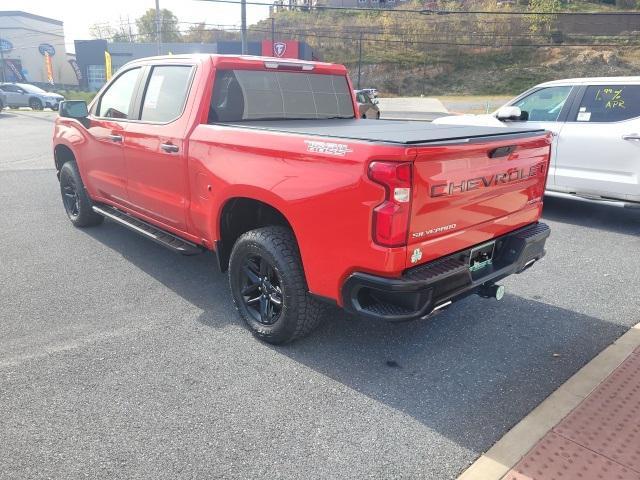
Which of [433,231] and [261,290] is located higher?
[433,231]

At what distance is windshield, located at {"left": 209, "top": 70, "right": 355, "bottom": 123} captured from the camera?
13.1 ft

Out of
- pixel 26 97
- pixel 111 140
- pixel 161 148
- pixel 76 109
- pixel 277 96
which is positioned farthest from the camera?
pixel 26 97

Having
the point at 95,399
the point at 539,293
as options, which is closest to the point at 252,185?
the point at 95,399

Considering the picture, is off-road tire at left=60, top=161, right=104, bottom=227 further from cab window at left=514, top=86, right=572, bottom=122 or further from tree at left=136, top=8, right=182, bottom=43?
A: tree at left=136, top=8, right=182, bottom=43

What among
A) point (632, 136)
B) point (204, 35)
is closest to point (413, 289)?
point (632, 136)

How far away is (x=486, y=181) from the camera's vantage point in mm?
3049

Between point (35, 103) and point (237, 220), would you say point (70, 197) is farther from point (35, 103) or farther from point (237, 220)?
point (35, 103)

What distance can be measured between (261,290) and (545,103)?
5436 millimetres

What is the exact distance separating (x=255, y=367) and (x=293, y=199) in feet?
3.71

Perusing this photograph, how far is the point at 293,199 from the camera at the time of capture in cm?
301

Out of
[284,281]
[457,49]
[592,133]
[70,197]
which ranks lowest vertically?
[70,197]

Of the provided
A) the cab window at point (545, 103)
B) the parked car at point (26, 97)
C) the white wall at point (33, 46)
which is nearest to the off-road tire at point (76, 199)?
the cab window at point (545, 103)

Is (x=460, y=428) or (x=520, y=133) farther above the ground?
(x=520, y=133)

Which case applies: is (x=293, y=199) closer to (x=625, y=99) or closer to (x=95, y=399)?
(x=95, y=399)
